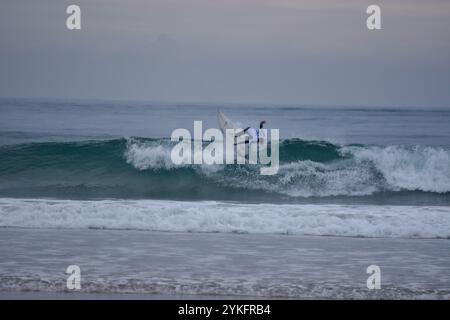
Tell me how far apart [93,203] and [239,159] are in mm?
6321

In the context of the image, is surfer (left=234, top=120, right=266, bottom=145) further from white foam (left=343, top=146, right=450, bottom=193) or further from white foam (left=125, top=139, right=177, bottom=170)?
white foam (left=343, top=146, right=450, bottom=193)

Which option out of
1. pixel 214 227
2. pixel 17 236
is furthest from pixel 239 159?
pixel 17 236


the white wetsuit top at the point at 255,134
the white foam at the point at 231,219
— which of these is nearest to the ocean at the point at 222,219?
the white foam at the point at 231,219

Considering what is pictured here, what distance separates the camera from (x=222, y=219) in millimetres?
13398

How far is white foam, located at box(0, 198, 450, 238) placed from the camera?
1281cm

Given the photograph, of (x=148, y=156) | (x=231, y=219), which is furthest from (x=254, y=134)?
(x=231, y=219)

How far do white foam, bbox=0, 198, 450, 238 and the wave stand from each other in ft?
10.9

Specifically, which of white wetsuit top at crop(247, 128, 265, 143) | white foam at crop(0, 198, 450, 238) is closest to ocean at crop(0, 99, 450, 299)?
white foam at crop(0, 198, 450, 238)

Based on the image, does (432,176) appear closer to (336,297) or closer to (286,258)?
(286,258)

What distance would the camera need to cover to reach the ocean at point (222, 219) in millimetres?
8547

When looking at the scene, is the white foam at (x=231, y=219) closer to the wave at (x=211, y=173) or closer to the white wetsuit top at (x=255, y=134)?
the wave at (x=211, y=173)

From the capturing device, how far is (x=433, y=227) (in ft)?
42.5

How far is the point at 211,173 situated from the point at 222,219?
22.0 ft

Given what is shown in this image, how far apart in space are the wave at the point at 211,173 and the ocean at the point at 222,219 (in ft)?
0.19
